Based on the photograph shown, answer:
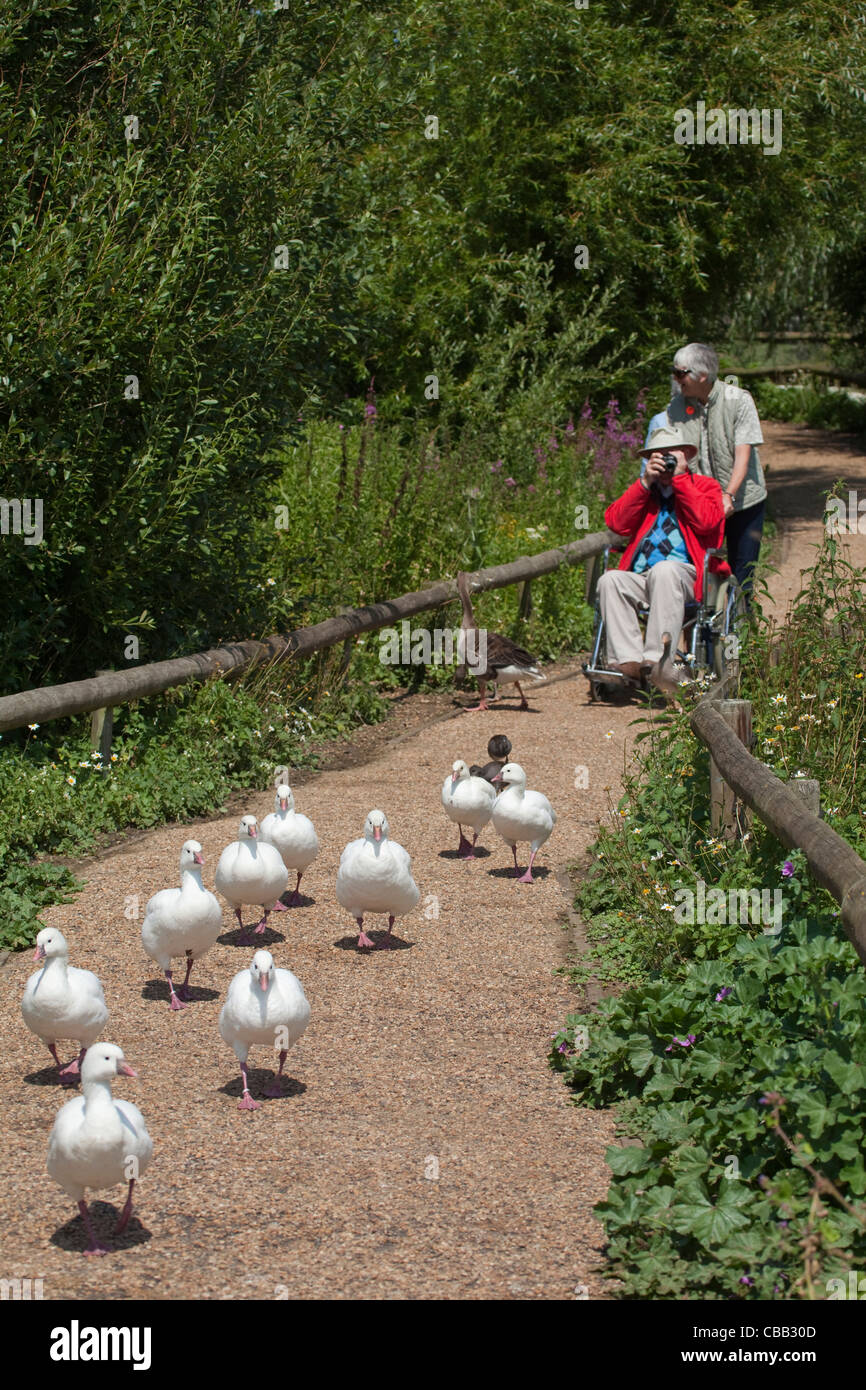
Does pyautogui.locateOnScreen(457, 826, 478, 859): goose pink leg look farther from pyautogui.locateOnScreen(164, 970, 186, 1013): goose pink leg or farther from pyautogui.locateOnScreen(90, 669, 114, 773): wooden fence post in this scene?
pyautogui.locateOnScreen(164, 970, 186, 1013): goose pink leg

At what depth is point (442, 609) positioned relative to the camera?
12.2m

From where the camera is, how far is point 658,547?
33.6 ft

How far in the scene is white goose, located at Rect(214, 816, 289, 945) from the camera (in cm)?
621

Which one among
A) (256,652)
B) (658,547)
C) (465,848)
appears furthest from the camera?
(658,547)

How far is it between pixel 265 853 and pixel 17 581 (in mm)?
3201

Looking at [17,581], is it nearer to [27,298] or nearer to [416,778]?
[27,298]

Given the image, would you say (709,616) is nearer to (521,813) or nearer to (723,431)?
(723,431)

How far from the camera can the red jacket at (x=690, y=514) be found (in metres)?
9.95

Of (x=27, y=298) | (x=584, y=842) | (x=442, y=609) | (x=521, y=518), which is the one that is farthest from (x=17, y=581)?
(x=521, y=518)

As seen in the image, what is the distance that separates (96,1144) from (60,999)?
106 cm

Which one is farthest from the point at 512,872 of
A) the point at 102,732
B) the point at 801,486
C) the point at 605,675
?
the point at 801,486

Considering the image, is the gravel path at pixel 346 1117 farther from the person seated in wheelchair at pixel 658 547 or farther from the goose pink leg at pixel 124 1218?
the person seated in wheelchair at pixel 658 547

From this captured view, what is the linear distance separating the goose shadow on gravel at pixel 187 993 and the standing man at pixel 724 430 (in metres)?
5.34

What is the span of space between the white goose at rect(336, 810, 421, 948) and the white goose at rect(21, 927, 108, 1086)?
4.82 ft
